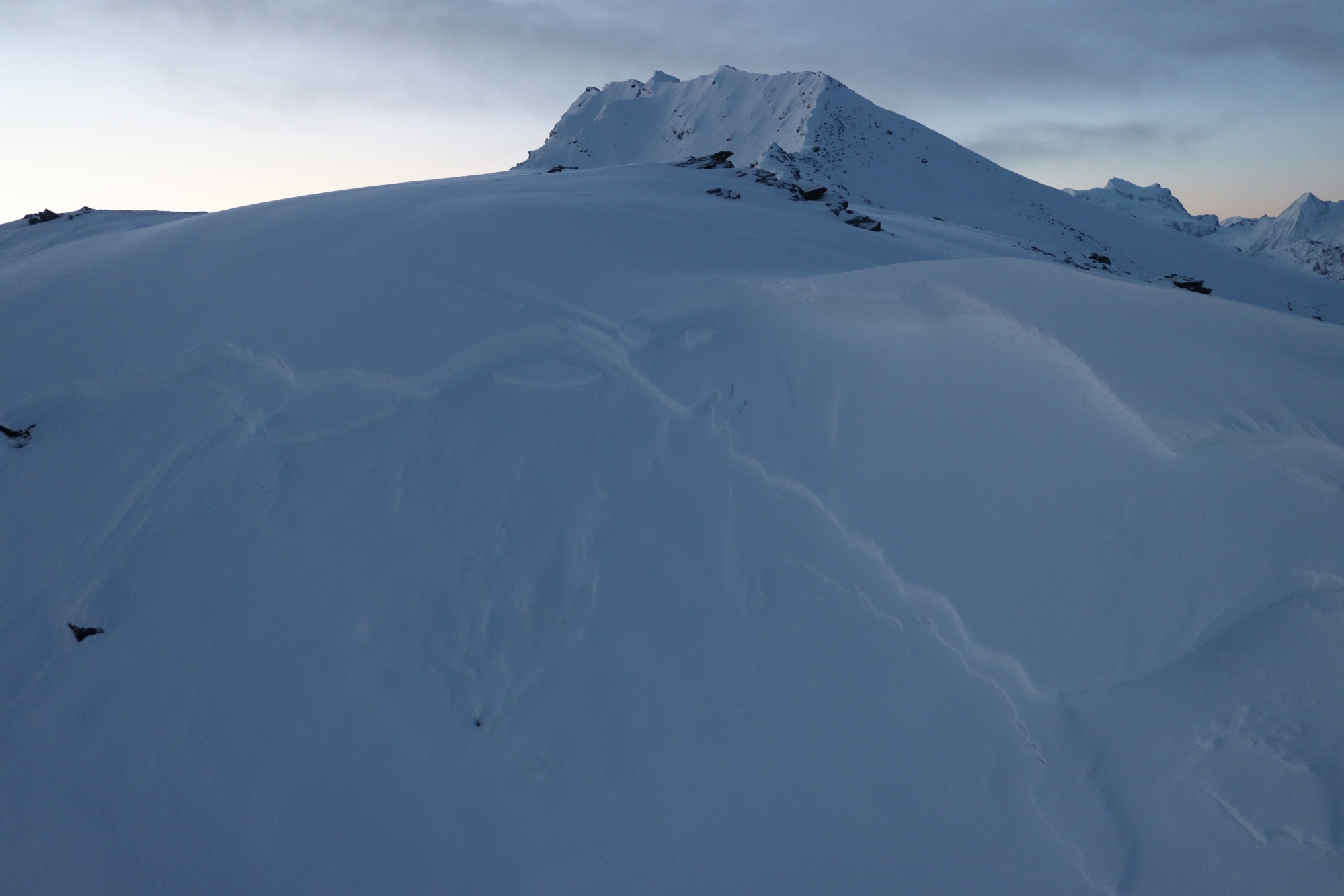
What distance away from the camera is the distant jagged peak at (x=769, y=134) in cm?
3528

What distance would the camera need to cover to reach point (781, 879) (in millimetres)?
→ 2609

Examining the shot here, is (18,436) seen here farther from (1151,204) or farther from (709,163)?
(1151,204)

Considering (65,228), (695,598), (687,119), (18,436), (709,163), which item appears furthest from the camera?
(687,119)

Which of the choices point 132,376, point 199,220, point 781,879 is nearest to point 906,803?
point 781,879

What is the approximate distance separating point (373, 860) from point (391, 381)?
9.03ft

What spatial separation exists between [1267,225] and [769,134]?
147 m

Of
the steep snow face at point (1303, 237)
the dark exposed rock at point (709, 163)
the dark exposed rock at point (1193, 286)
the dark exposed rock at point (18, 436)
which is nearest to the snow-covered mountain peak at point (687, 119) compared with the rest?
the dark exposed rock at point (709, 163)

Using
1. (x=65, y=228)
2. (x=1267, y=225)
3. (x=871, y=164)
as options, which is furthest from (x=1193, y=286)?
(x=1267, y=225)

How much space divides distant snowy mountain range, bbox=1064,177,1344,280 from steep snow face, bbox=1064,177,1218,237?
5.6 inches

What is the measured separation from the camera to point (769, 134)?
44219 millimetres

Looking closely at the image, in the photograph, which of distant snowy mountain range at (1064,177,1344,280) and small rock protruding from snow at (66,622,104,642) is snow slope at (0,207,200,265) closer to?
small rock protruding from snow at (66,622,104,642)

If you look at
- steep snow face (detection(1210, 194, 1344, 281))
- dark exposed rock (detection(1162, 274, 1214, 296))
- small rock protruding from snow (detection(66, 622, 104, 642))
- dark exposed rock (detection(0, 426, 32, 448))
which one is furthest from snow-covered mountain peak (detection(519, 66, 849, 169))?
steep snow face (detection(1210, 194, 1344, 281))

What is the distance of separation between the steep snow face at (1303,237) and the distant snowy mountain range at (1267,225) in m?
0.09

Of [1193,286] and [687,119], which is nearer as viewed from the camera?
[1193,286]
